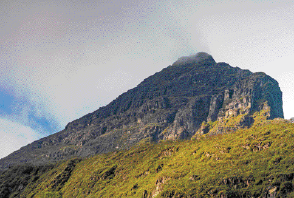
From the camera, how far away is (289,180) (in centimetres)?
2898

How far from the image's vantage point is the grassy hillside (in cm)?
3117

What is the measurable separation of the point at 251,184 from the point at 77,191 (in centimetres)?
4578

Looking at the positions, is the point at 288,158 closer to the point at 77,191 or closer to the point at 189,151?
the point at 189,151

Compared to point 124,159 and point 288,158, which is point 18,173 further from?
point 288,158

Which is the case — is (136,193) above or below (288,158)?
above

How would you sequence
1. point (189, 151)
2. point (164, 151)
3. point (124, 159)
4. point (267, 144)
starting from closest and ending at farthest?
point (267, 144) → point (189, 151) → point (164, 151) → point (124, 159)

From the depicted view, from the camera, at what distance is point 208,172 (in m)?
36.8

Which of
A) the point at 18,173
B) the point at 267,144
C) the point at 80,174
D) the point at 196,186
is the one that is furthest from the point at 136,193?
the point at 18,173

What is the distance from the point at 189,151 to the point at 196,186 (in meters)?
16.1

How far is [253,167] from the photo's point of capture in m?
33.7

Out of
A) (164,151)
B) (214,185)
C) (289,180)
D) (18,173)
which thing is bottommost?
(289,180)

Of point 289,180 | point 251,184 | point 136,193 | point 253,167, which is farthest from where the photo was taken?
point 136,193

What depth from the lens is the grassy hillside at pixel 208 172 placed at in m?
31.2

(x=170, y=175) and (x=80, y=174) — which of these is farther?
(x=80, y=174)
